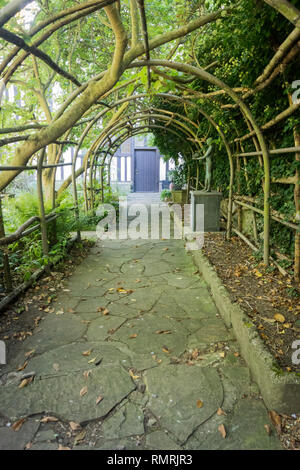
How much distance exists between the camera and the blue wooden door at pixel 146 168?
18031 mm

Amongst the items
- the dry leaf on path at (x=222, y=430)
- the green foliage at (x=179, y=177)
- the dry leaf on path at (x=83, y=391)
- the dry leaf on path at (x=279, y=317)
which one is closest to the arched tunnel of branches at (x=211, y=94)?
the dry leaf on path at (x=279, y=317)

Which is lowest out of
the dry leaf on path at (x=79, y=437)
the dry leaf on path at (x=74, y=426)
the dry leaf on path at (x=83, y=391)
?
the dry leaf on path at (x=79, y=437)

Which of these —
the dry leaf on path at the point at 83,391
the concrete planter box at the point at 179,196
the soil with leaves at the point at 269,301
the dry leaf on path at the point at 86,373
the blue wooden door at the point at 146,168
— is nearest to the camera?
the soil with leaves at the point at 269,301

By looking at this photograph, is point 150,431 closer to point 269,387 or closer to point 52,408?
point 52,408

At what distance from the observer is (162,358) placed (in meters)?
2.44

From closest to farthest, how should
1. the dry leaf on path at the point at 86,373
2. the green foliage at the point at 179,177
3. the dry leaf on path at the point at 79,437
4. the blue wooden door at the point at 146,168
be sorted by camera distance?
the dry leaf on path at the point at 79,437 → the dry leaf on path at the point at 86,373 → the green foliage at the point at 179,177 → the blue wooden door at the point at 146,168

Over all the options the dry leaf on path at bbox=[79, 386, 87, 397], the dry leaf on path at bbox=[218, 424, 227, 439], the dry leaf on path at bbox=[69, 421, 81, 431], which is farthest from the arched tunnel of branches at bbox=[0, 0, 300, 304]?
the dry leaf on path at bbox=[218, 424, 227, 439]

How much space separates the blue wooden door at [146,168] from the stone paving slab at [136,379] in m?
14.9

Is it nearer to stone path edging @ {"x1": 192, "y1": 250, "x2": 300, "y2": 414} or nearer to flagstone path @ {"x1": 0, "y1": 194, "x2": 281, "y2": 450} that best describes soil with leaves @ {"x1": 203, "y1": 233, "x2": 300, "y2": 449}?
stone path edging @ {"x1": 192, "y1": 250, "x2": 300, "y2": 414}

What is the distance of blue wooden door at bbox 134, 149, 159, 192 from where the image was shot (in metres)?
18.0

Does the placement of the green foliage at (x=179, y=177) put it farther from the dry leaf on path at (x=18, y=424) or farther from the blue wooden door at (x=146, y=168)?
the dry leaf on path at (x=18, y=424)

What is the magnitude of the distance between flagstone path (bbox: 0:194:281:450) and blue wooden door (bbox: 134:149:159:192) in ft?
48.9
